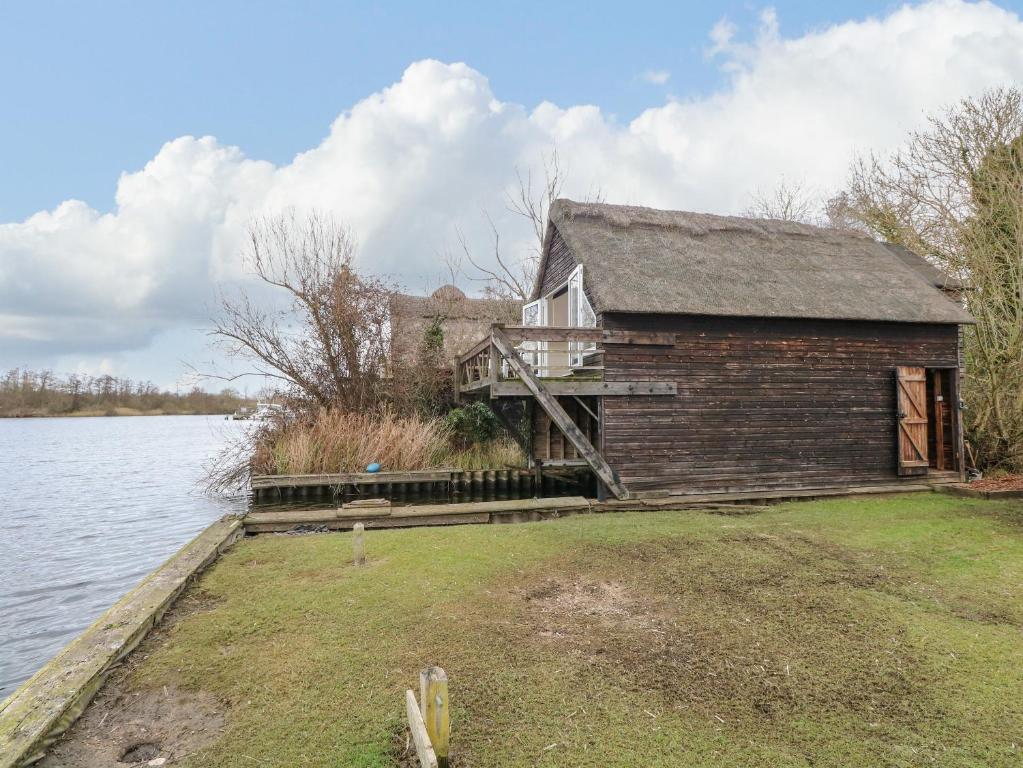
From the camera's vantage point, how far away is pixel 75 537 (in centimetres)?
1210

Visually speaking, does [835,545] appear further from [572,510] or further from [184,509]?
[184,509]

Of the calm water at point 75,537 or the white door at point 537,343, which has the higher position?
the white door at point 537,343

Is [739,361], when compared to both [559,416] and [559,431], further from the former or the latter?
[559,431]

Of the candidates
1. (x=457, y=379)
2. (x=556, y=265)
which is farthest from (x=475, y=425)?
(x=556, y=265)

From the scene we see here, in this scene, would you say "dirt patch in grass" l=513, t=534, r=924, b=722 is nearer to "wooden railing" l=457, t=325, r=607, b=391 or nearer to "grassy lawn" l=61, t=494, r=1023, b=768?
"grassy lawn" l=61, t=494, r=1023, b=768

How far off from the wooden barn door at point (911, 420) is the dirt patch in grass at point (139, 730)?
13.5 m

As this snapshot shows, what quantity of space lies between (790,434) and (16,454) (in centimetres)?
3646

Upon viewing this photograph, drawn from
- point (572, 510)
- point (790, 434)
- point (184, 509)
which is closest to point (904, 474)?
point (790, 434)

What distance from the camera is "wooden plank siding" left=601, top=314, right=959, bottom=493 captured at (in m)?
11.6

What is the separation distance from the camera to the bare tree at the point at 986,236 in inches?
514

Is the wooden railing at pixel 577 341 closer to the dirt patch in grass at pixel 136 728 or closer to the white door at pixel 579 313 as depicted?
the white door at pixel 579 313

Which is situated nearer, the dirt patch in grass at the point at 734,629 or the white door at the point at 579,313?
the dirt patch in grass at the point at 734,629

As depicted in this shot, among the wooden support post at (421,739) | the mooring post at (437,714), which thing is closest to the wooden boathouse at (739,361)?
the wooden support post at (421,739)

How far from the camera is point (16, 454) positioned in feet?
103
